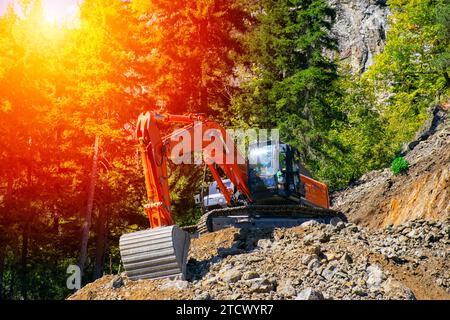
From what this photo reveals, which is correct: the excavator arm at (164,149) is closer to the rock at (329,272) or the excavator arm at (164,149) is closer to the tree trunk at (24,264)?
the rock at (329,272)

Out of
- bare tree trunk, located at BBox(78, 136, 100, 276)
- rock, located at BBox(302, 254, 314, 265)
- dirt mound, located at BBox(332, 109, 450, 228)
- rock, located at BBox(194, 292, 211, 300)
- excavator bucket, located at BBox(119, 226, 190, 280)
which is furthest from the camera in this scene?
bare tree trunk, located at BBox(78, 136, 100, 276)

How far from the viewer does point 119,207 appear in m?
22.9

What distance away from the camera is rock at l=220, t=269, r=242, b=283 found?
10992 mm

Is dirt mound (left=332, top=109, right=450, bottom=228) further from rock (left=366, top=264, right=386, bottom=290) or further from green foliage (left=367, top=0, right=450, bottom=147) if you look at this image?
rock (left=366, top=264, right=386, bottom=290)

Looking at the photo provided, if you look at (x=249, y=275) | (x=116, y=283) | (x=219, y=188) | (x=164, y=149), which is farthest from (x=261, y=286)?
(x=219, y=188)

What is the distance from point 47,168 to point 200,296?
1278cm

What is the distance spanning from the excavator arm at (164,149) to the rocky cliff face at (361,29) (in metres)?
62.0

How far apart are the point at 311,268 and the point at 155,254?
313 centimetres

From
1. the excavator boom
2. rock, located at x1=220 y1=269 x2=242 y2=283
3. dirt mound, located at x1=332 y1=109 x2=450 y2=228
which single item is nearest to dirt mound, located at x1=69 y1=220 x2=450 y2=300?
rock, located at x1=220 y1=269 x2=242 y2=283

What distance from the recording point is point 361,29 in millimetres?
77500

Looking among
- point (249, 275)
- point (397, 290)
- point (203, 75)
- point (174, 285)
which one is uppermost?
point (203, 75)

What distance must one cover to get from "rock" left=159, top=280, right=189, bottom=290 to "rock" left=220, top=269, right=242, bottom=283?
746 mm

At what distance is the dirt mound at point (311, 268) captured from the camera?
10.5 m

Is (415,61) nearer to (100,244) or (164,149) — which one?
(100,244)
